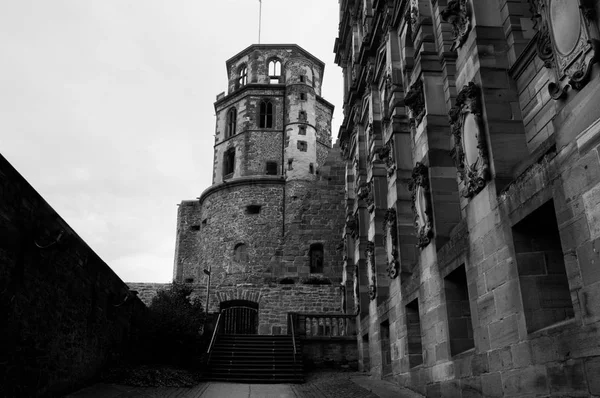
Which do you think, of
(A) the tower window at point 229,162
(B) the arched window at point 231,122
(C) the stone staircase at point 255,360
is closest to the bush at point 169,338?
(C) the stone staircase at point 255,360

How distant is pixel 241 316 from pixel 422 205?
700 inches

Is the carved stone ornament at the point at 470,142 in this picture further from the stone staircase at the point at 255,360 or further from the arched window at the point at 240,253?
the arched window at the point at 240,253

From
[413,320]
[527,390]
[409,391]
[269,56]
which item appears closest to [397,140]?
[413,320]

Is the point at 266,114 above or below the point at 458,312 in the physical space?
above

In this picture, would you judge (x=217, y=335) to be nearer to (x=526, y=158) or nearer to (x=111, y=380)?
(x=111, y=380)

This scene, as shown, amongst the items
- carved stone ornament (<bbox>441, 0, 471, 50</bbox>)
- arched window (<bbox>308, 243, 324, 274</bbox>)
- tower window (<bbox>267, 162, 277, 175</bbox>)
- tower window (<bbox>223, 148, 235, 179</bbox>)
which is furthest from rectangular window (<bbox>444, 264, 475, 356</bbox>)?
tower window (<bbox>223, 148, 235, 179</bbox>)

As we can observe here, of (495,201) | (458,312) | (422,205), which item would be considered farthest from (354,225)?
(495,201)

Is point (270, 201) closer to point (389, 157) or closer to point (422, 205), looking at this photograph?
point (389, 157)

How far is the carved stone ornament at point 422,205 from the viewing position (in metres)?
11.0

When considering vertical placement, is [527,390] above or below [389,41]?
below

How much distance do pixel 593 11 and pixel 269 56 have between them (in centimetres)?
3243

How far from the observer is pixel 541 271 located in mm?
7156

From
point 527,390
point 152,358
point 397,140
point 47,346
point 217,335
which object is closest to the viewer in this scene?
point 527,390

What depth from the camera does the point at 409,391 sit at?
11.8 metres
